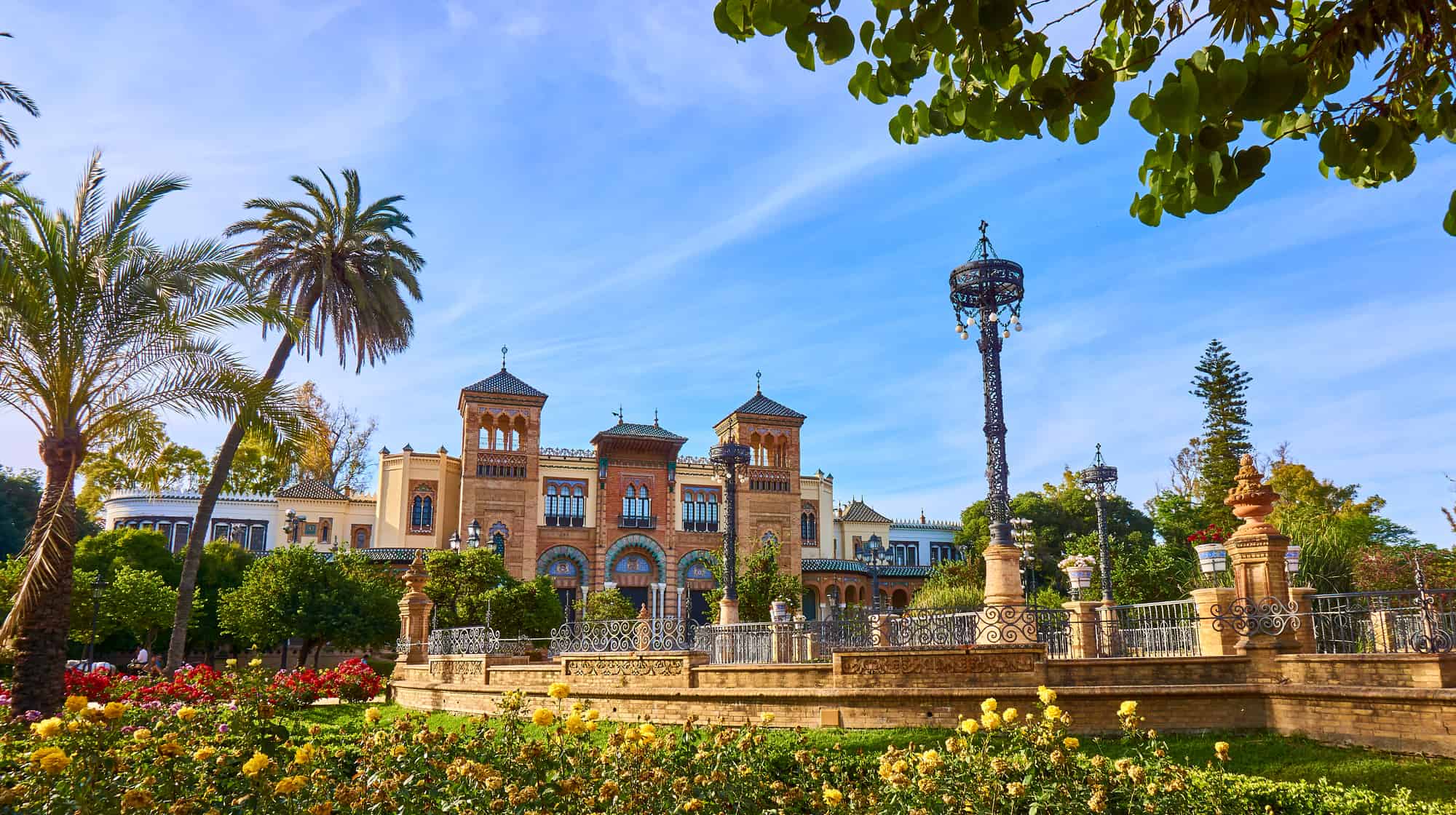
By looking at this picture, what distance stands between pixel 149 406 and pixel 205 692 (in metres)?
4.32

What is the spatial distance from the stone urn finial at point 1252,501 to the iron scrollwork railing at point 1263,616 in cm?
93

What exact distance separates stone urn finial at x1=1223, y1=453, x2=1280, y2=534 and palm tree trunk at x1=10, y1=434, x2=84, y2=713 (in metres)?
14.3

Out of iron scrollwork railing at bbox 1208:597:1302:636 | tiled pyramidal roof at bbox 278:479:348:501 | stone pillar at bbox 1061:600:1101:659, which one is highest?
tiled pyramidal roof at bbox 278:479:348:501

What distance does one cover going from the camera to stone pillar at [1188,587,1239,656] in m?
12.2

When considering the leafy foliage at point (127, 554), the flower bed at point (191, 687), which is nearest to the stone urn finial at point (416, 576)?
the flower bed at point (191, 687)

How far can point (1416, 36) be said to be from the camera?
339 centimetres

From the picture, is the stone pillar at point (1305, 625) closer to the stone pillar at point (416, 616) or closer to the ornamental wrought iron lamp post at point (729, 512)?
the ornamental wrought iron lamp post at point (729, 512)

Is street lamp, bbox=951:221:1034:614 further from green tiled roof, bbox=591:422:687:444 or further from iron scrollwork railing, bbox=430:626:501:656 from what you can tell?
green tiled roof, bbox=591:422:687:444

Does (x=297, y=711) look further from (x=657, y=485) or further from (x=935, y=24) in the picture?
(x=657, y=485)

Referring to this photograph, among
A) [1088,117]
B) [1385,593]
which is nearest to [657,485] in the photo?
[1385,593]

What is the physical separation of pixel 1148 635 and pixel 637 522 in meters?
31.9

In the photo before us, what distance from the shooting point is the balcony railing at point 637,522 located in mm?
44250

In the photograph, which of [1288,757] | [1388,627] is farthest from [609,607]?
[1288,757]

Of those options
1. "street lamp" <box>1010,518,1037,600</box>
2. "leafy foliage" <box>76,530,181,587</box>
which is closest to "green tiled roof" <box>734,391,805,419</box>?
"street lamp" <box>1010,518,1037,600</box>
